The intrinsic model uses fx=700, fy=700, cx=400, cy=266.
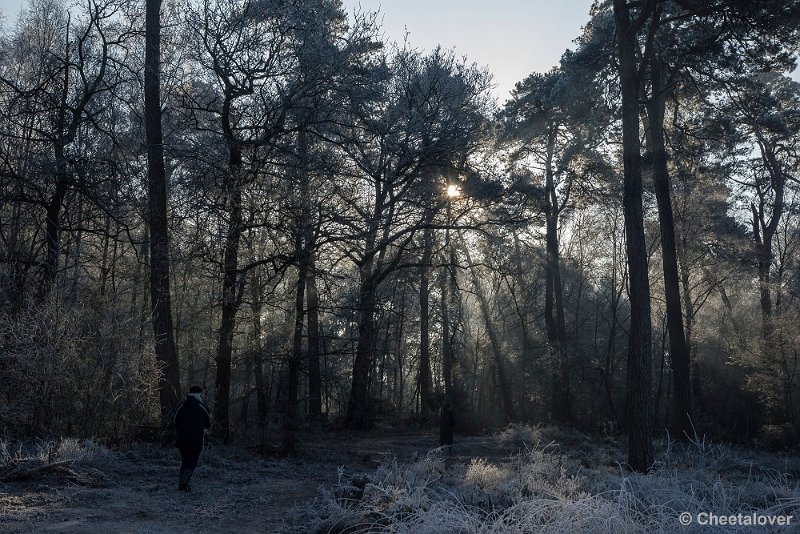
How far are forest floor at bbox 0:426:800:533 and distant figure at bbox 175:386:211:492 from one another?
0.31 meters

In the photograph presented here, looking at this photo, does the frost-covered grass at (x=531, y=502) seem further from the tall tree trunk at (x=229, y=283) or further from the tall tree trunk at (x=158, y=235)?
the tall tree trunk at (x=158, y=235)

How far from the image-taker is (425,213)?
22.0 meters

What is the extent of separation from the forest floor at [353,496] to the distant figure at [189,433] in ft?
1.02

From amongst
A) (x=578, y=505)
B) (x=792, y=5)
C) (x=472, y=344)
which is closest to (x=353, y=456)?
(x=578, y=505)

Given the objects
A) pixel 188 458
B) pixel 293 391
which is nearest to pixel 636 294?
pixel 293 391

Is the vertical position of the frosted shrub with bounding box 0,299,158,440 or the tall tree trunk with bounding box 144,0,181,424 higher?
the tall tree trunk with bounding box 144,0,181,424

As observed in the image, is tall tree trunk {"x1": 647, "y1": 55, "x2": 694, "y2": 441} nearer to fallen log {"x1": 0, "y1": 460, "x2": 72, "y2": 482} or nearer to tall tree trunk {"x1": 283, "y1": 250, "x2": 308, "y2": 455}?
tall tree trunk {"x1": 283, "y1": 250, "x2": 308, "y2": 455}

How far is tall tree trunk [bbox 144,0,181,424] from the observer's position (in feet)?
49.8

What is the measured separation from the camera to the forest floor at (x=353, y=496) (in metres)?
5.96

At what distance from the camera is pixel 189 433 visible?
1027cm

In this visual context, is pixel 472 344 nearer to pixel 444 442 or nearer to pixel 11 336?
pixel 444 442

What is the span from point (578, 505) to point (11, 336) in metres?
10.1

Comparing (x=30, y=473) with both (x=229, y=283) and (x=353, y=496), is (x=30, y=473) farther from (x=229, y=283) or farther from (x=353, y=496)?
(x=229, y=283)

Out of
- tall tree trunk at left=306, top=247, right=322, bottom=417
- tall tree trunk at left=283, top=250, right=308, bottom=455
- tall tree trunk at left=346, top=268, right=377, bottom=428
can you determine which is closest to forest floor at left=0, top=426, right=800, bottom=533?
tall tree trunk at left=283, top=250, right=308, bottom=455
